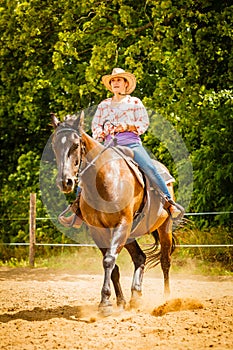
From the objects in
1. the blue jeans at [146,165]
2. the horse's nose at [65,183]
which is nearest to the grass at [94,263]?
the blue jeans at [146,165]

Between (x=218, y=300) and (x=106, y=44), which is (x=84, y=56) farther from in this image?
(x=218, y=300)

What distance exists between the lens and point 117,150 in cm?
688

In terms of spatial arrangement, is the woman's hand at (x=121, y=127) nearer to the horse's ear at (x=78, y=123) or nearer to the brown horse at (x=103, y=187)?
the brown horse at (x=103, y=187)

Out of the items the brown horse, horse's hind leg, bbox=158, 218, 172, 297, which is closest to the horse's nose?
the brown horse

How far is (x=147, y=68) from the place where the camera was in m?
15.0

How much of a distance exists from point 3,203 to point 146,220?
33.6ft

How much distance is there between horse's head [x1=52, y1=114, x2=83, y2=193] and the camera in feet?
19.7

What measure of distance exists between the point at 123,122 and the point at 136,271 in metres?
1.71

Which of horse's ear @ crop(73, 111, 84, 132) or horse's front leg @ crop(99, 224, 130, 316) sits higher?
horse's ear @ crop(73, 111, 84, 132)

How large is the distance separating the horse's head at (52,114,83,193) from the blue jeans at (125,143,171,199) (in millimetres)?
999

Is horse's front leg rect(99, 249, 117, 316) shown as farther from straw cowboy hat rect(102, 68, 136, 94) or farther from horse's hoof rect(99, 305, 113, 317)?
straw cowboy hat rect(102, 68, 136, 94)

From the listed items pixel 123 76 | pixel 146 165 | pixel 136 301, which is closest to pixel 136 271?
pixel 136 301

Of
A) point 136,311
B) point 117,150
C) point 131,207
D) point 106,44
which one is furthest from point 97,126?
point 106,44

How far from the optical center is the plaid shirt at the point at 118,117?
7.04m
